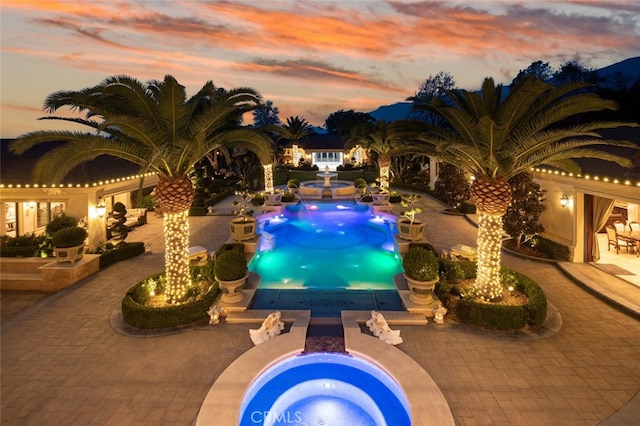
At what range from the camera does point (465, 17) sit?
17984 mm

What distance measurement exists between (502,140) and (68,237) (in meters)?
15.1

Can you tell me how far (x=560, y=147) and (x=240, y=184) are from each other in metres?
30.2

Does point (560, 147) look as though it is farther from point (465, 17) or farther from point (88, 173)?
point (88, 173)

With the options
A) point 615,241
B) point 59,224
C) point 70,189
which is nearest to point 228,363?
point 59,224

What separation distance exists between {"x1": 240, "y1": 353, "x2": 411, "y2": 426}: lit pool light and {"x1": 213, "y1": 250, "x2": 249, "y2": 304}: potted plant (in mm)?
3520

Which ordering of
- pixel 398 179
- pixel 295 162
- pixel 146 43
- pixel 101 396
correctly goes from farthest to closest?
pixel 295 162, pixel 398 179, pixel 146 43, pixel 101 396

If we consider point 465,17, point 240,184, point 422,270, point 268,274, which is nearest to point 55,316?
point 268,274

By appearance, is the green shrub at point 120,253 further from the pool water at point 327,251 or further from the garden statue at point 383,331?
the garden statue at point 383,331

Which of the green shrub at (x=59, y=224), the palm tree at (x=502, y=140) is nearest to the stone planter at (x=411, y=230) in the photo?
the palm tree at (x=502, y=140)

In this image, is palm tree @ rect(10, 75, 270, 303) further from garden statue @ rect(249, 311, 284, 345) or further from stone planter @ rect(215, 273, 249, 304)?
garden statue @ rect(249, 311, 284, 345)

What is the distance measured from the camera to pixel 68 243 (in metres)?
12.7

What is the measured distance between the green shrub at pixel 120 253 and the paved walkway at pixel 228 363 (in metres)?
2.70

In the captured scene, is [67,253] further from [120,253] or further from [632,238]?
[632,238]

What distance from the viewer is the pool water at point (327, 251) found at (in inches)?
549
